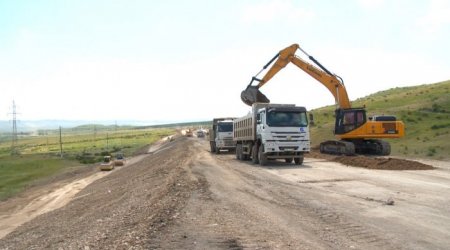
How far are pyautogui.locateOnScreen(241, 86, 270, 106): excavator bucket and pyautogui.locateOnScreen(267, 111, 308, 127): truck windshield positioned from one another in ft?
22.4

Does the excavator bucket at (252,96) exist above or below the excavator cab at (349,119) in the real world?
above

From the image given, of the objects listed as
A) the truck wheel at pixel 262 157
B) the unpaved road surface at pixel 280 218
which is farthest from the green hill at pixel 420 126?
the unpaved road surface at pixel 280 218

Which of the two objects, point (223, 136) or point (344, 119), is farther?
point (223, 136)

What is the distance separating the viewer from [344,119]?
108 feet

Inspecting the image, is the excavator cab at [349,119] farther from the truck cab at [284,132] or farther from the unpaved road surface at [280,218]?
the unpaved road surface at [280,218]

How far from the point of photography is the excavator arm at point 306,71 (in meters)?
33.6

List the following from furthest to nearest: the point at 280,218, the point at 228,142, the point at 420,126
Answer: the point at 420,126 < the point at 228,142 < the point at 280,218

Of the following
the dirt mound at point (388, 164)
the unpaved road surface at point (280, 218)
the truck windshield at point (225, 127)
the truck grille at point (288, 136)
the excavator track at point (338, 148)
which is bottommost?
the unpaved road surface at point (280, 218)

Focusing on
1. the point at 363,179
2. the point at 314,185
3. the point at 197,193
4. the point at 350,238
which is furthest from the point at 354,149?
the point at 350,238

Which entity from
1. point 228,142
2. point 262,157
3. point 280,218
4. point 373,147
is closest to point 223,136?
point 228,142

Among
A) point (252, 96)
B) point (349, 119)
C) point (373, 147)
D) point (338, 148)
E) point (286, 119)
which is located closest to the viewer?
point (286, 119)

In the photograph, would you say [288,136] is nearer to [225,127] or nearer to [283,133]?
[283,133]

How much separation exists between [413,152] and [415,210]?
2451 cm

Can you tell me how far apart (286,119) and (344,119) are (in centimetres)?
740
